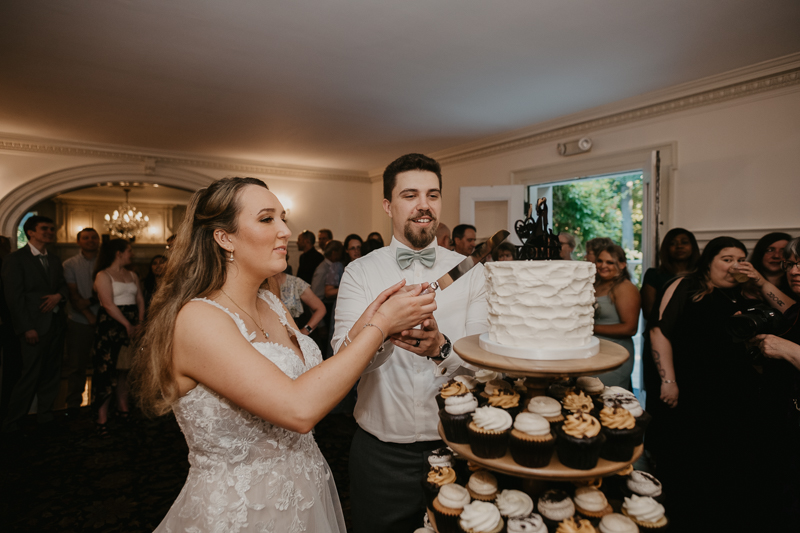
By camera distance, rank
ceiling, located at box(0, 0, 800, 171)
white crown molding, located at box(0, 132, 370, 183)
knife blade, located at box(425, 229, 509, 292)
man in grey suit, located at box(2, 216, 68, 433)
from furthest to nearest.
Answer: white crown molding, located at box(0, 132, 370, 183) < man in grey suit, located at box(2, 216, 68, 433) < ceiling, located at box(0, 0, 800, 171) < knife blade, located at box(425, 229, 509, 292)

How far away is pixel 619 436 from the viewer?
3.63 feet

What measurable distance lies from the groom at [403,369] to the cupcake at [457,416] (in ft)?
0.93

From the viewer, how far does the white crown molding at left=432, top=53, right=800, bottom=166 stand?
4098 millimetres

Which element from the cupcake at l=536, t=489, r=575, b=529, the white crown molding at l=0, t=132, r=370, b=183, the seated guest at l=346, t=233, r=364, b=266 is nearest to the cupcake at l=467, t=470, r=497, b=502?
the cupcake at l=536, t=489, r=575, b=529

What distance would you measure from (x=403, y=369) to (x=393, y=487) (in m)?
0.46

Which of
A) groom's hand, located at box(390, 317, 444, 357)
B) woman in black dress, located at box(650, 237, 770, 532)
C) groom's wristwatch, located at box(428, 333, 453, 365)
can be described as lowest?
woman in black dress, located at box(650, 237, 770, 532)

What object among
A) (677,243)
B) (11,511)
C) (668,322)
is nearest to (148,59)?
(11,511)

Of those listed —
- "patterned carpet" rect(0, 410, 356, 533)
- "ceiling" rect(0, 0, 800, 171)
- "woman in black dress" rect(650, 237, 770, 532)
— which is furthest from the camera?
"ceiling" rect(0, 0, 800, 171)

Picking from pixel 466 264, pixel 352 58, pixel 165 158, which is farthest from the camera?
pixel 165 158

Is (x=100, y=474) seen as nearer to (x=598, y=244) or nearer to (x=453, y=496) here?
(x=453, y=496)

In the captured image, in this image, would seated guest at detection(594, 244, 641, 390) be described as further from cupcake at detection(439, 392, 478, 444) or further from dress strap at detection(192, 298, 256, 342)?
dress strap at detection(192, 298, 256, 342)

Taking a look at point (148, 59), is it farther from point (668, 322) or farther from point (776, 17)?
point (776, 17)

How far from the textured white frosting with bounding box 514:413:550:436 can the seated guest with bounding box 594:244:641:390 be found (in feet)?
8.18

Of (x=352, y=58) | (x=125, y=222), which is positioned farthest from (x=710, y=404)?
(x=125, y=222)
